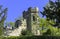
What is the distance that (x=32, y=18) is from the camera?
220ft

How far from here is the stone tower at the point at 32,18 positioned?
2550 inches

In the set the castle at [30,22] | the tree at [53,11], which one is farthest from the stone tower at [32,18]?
the tree at [53,11]

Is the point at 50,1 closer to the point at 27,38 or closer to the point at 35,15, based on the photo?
the point at 27,38

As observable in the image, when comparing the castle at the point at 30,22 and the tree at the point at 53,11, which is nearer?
the tree at the point at 53,11

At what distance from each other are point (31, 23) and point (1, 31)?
3807 cm

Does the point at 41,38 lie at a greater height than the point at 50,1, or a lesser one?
lesser

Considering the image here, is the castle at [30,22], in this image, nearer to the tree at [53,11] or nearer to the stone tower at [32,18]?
the stone tower at [32,18]

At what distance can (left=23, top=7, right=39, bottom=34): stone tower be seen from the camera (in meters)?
64.8

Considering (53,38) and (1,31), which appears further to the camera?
(53,38)

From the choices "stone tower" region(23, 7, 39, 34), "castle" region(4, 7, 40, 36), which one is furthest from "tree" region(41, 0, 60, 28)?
"stone tower" region(23, 7, 39, 34)

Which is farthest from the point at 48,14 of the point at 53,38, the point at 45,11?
the point at 53,38

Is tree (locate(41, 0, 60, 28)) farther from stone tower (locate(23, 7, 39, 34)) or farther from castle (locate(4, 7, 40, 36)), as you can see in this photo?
stone tower (locate(23, 7, 39, 34))

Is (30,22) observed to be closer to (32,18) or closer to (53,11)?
(32,18)

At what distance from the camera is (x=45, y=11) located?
29.3 metres
